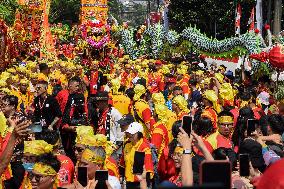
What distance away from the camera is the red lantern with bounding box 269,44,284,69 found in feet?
41.7

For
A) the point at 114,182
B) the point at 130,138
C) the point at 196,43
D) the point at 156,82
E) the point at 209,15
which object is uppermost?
the point at 209,15

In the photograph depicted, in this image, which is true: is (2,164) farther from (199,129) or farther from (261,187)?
(261,187)

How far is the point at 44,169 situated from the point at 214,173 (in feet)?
8.12

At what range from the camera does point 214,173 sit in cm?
234

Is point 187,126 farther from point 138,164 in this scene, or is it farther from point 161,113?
point 161,113

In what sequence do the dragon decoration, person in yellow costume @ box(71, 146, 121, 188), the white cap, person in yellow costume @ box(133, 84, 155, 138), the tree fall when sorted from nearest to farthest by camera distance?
person in yellow costume @ box(71, 146, 121, 188) → the white cap → person in yellow costume @ box(133, 84, 155, 138) → the dragon decoration → the tree

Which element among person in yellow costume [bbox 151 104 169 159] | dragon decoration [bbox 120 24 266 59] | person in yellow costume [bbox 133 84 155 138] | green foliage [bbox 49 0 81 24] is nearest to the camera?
person in yellow costume [bbox 151 104 169 159]

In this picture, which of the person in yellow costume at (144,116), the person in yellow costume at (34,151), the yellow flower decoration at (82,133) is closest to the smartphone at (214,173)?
the person in yellow costume at (34,151)

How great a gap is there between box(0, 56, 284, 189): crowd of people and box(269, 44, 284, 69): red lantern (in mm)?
592

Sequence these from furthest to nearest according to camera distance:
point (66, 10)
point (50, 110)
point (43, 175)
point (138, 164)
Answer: point (66, 10) < point (50, 110) < point (138, 164) < point (43, 175)

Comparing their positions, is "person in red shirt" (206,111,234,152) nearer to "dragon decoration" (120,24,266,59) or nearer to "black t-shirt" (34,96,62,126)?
"black t-shirt" (34,96,62,126)

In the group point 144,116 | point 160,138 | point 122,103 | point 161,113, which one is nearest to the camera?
point 160,138

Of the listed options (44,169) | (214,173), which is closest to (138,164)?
(44,169)

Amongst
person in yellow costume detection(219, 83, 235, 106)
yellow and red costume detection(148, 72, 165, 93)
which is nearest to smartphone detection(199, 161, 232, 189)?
person in yellow costume detection(219, 83, 235, 106)
